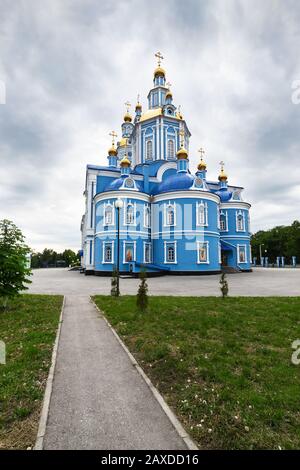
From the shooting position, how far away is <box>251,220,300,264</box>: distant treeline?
217 feet

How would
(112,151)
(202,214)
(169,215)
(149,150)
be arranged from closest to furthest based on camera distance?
(202,214)
(169,215)
(149,150)
(112,151)

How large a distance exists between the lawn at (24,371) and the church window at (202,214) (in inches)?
838

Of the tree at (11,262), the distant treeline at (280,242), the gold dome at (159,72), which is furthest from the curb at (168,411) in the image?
the distant treeline at (280,242)

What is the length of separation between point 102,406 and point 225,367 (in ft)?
7.06

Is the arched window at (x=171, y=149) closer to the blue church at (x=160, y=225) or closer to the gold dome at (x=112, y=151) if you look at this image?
the blue church at (x=160, y=225)

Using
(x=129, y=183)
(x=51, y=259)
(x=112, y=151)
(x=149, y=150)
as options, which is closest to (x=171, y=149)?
(x=149, y=150)

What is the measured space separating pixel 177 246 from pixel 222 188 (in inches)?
619

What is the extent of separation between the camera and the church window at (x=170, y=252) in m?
27.8

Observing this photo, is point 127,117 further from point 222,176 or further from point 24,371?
point 24,371

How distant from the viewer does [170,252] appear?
28.1 metres

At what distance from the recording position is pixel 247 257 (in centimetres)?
3488

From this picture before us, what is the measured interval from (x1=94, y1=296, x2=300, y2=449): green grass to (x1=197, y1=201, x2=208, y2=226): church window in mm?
19547
